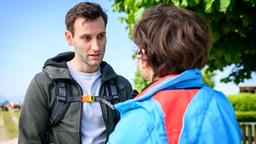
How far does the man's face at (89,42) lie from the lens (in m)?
3.57

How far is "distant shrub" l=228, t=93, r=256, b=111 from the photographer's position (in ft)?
117

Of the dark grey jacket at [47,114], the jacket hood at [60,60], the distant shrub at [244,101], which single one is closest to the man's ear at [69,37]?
→ the jacket hood at [60,60]

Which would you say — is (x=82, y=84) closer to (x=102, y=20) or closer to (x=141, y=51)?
(x=102, y=20)

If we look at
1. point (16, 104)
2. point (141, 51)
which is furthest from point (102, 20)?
point (16, 104)

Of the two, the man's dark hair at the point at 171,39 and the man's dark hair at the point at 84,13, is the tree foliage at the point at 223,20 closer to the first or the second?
the man's dark hair at the point at 84,13

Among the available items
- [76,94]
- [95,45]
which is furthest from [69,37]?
[76,94]

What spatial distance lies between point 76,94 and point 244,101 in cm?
3357

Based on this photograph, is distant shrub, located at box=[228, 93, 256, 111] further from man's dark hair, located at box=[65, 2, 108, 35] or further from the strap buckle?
the strap buckle

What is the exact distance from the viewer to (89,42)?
357cm

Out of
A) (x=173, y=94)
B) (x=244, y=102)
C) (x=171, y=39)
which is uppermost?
(x=171, y=39)

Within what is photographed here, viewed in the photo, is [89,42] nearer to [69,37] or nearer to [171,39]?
[69,37]

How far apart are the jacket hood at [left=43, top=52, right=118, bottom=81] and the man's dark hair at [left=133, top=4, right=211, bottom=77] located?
128 cm

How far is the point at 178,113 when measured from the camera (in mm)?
2250

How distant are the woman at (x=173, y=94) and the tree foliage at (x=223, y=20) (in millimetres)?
5342
